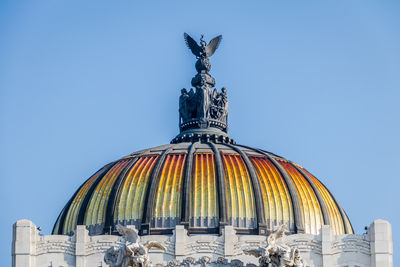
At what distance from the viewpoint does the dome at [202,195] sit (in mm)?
142000

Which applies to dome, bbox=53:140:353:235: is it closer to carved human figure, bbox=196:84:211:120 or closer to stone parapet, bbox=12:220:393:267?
stone parapet, bbox=12:220:393:267

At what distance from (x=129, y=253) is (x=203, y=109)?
30.7m

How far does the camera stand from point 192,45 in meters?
160

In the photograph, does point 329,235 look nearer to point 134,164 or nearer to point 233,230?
point 233,230

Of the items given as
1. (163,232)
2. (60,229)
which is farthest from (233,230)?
(60,229)

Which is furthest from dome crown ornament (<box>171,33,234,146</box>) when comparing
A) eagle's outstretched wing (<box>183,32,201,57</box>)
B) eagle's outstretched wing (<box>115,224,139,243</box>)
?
eagle's outstretched wing (<box>115,224,139,243</box>)

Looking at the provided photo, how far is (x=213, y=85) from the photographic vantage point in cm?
15938

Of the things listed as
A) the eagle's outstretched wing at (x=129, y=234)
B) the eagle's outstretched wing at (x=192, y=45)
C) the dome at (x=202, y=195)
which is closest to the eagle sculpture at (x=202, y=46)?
the eagle's outstretched wing at (x=192, y=45)

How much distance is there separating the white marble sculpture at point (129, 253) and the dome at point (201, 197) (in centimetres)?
1188

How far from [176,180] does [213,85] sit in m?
17.3

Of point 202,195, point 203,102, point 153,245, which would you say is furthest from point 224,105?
point 153,245

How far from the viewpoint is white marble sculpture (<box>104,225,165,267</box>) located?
12744 centimetres

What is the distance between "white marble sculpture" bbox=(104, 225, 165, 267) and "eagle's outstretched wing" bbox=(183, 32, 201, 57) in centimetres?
3414

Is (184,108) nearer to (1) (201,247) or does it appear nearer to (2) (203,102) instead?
(2) (203,102)
